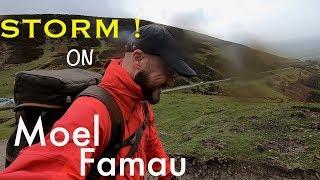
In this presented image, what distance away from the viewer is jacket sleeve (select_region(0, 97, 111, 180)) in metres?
2.51

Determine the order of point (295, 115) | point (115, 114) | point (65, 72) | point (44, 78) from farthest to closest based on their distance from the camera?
1. point (295, 115)
2. point (65, 72)
3. point (44, 78)
4. point (115, 114)

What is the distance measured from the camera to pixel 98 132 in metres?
2.86

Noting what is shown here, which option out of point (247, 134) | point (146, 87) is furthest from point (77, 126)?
point (247, 134)

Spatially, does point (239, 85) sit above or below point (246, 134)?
above

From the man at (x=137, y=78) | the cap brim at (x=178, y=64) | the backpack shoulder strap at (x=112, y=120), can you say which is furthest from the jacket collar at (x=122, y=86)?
the cap brim at (x=178, y=64)

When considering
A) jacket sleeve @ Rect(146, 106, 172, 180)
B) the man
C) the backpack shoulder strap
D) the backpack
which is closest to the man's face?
the man

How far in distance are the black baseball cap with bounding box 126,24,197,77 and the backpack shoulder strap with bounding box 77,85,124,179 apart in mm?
457

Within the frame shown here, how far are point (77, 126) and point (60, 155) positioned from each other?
21 cm

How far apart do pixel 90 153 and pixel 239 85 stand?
14.3 m

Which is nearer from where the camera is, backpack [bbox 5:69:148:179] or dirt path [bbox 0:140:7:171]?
backpack [bbox 5:69:148:179]

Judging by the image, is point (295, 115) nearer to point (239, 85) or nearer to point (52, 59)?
point (239, 85)

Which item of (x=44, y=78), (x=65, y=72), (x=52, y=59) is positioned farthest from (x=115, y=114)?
(x=52, y=59)

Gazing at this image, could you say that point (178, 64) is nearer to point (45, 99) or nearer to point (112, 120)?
point (112, 120)

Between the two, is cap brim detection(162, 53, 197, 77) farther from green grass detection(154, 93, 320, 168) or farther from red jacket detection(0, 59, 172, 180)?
green grass detection(154, 93, 320, 168)
